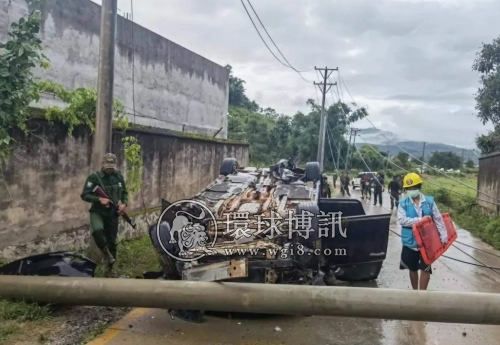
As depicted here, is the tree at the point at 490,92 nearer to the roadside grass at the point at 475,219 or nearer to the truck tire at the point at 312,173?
the roadside grass at the point at 475,219

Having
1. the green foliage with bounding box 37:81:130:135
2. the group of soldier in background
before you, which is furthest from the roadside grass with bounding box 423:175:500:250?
the green foliage with bounding box 37:81:130:135

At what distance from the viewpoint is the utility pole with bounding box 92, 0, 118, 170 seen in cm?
581

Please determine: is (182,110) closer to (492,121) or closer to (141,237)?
(141,237)

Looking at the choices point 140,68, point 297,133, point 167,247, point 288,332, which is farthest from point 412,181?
point 297,133

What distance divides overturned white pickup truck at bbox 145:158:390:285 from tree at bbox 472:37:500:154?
486 inches

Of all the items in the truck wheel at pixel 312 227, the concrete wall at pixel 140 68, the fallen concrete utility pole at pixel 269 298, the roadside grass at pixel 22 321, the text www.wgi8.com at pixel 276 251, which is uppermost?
the concrete wall at pixel 140 68

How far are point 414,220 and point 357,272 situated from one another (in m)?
1.15

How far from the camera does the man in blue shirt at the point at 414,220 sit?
525cm

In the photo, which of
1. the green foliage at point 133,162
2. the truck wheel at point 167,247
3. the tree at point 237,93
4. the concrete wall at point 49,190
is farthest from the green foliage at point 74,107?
the tree at point 237,93

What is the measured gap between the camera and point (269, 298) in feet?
12.6

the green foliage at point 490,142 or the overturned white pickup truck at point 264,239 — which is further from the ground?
the green foliage at point 490,142

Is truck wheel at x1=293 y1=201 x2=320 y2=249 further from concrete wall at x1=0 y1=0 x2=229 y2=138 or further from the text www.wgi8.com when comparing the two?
concrete wall at x1=0 y1=0 x2=229 y2=138

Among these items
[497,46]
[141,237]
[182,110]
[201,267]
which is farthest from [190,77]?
[201,267]

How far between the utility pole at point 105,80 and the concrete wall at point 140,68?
1302mm
